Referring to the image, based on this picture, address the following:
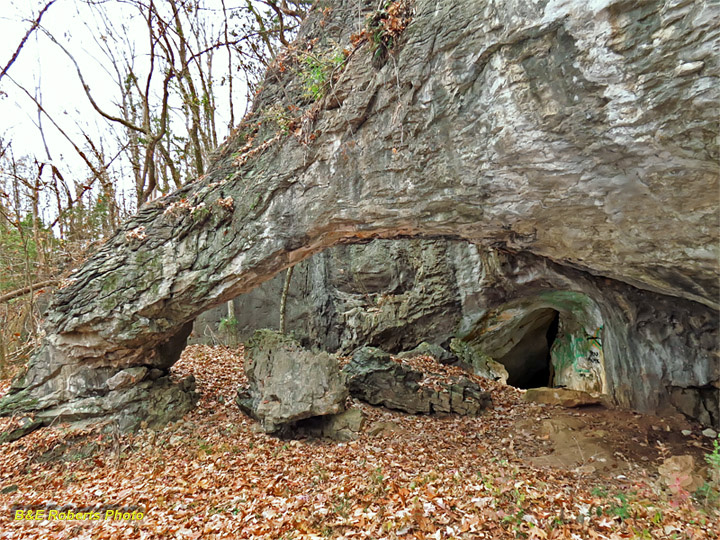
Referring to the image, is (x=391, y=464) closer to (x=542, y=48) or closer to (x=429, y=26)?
(x=542, y=48)

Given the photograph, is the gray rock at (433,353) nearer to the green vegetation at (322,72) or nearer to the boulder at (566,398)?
the boulder at (566,398)

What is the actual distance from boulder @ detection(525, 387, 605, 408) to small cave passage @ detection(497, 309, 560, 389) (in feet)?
10.5

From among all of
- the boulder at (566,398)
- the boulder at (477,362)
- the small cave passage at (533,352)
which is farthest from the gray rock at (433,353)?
the boulder at (566,398)

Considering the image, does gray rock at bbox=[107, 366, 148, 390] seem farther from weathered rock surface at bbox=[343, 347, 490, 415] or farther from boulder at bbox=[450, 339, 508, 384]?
boulder at bbox=[450, 339, 508, 384]

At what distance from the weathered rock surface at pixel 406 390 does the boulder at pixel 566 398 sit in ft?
3.61

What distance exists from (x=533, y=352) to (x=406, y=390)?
6996mm

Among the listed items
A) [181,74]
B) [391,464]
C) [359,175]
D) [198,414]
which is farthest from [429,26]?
[181,74]

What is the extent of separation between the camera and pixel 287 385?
22.3 ft

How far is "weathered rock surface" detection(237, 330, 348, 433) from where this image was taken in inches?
257

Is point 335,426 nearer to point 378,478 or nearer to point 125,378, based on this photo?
point 378,478

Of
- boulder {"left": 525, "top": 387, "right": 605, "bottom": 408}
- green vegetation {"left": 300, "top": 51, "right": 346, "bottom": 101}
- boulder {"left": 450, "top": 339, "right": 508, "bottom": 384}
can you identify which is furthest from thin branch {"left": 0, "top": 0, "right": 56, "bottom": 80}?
Answer: boulder {"left": 525, "top": 387, "right": 605, "bottom": 408}

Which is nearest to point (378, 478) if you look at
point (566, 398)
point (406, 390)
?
point (406, 390)

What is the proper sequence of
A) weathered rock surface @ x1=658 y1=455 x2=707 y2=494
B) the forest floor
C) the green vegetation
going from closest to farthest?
the forest floor, weathered rock surface @ x1=658 y1=455 x2=707 y2=494, the green vegetation

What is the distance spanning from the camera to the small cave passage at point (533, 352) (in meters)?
11.8
